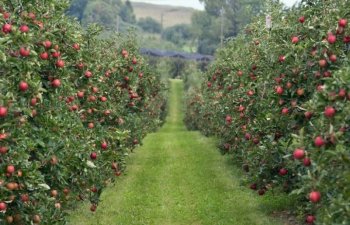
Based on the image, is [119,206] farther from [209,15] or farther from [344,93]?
[209,15]

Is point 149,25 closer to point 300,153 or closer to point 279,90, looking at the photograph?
point 279,90

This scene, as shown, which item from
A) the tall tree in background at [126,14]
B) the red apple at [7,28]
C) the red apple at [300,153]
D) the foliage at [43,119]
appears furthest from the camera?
the tall tree in background at [126,14]

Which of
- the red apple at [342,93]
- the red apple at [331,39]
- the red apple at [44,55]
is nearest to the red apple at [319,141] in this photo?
the red apple at [342,93]

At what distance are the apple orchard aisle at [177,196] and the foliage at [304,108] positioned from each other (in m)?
1.56

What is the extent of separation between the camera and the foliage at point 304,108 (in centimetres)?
573

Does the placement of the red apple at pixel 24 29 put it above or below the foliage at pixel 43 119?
above

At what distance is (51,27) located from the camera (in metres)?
8.27

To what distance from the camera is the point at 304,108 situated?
25.0 feet

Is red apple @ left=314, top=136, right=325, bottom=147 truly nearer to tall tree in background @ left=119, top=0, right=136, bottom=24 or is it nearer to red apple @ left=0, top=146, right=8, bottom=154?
red apple @ left=0, top=146, right=8, bottom=154

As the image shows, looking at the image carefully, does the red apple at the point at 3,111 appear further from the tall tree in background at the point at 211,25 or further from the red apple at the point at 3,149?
the tall tree in background at the point at 211,25

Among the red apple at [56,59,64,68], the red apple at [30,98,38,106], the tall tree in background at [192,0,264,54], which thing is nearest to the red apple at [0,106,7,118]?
the red apple at [30,98,38,106]

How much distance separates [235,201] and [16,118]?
8.09 m

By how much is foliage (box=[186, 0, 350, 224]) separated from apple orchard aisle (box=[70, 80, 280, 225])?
1.56m

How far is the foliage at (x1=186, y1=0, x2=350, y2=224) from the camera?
5.73 meters
